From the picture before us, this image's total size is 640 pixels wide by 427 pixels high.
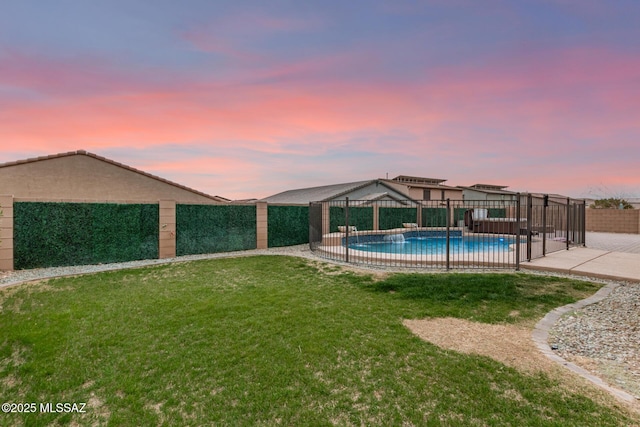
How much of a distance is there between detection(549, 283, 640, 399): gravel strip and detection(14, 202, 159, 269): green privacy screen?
39.8 feet

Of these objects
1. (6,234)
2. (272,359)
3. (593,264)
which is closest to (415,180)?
(593,264)

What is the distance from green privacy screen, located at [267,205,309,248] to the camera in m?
14.3

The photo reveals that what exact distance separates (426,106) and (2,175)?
61.5 ft

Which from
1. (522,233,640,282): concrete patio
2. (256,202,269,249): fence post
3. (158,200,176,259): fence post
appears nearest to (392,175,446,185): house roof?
(256,202,269,249): fence post

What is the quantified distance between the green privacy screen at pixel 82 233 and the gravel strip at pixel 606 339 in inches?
477

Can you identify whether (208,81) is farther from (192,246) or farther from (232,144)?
(192,246)

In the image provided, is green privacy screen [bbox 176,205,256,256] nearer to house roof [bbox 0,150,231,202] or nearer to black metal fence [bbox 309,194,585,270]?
black metal fence [bbox 309,194,585,270]

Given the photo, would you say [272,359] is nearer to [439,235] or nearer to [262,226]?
[262,226]

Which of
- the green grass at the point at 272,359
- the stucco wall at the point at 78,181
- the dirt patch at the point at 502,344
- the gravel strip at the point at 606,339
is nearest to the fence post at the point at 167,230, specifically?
the stucco wall at the point at 78,181

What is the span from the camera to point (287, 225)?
1481 centimetres

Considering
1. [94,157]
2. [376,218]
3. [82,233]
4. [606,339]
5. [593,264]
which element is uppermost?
[94,157]

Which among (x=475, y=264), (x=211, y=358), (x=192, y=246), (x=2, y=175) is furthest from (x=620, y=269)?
(x=2, y=175)

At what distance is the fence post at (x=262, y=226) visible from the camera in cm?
1384

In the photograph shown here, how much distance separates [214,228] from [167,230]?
6.01 ft
